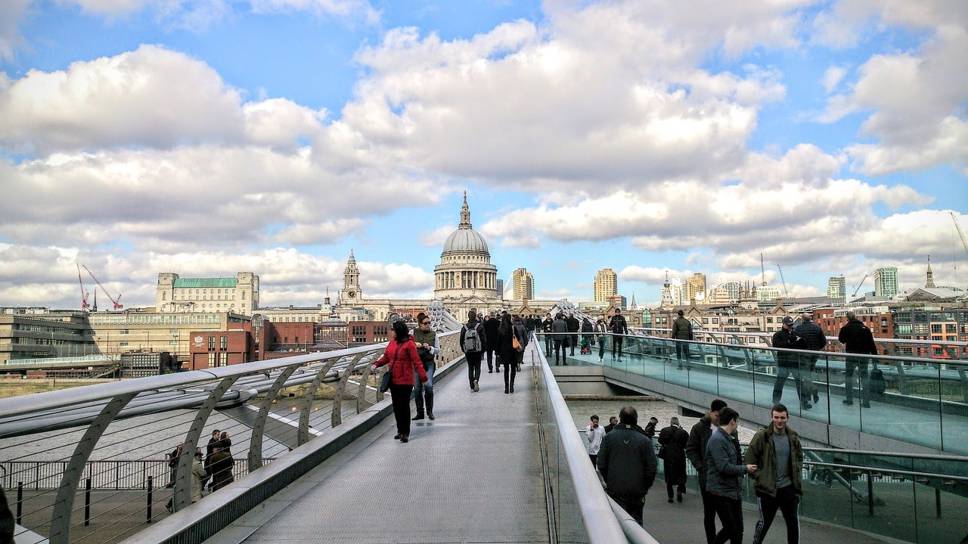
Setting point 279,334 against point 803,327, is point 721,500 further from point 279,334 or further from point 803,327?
point 279,334

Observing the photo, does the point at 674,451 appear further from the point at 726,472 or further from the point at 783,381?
the point at 726,472

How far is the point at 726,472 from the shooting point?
7.51 metres

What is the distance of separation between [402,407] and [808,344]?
27.6 ft

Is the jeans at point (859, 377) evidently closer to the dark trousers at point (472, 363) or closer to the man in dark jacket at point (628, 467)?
the man in dark jacket at point (628, 467)

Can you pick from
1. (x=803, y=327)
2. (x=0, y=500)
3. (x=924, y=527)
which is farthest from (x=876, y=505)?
(x=0, y=500)

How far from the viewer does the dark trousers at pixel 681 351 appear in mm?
18672

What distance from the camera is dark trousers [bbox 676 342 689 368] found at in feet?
61.3

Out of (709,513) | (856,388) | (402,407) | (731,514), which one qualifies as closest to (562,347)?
(856,388)

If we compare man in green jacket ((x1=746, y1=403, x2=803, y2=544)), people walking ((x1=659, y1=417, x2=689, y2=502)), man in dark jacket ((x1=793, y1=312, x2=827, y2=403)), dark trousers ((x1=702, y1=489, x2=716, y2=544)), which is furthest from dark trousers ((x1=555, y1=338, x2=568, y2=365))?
man in green jacket ((x1=746, y1=403, x2=803, y2=544))

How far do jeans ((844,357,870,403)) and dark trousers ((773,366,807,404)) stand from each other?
49.4 inches

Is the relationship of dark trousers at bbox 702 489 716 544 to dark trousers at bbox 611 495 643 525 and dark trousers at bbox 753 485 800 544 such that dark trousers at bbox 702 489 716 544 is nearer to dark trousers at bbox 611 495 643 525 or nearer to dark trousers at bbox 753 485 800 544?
dark trousers at bbox 753 485 800 544

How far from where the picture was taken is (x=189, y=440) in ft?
19.5

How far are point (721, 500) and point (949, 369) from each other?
4188 mm

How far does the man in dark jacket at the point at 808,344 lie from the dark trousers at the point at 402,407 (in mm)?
6279
